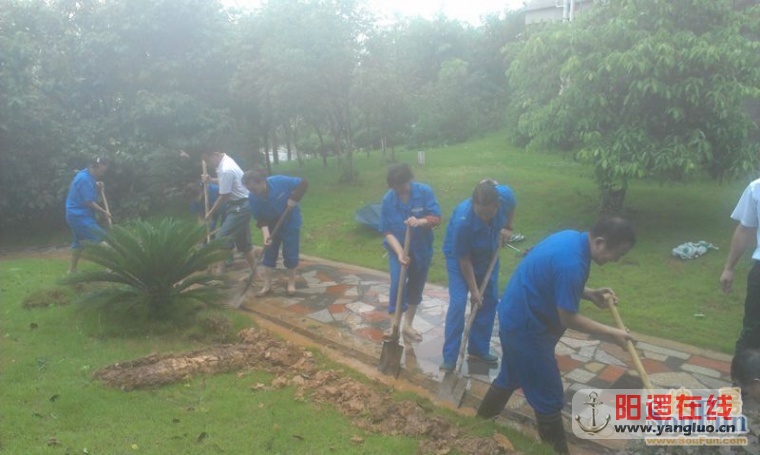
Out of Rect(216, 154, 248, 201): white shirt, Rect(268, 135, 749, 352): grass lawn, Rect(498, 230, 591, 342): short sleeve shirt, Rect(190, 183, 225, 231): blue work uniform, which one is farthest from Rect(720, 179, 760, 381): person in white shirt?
Rect(190, 183, 225, 231): blue work uniform

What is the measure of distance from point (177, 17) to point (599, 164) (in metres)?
9.99

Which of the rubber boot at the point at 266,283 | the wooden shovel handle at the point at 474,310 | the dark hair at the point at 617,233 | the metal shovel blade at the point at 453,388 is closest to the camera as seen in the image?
the dark hair at the point at 617,233

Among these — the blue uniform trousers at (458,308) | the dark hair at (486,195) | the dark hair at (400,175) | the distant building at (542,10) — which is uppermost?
the distant building at (542,10)

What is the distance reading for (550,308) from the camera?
113 inches

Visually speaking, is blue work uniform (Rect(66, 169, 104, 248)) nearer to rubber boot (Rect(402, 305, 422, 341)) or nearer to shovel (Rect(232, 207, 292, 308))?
shovel (Rect(232, 207, 292, 308))

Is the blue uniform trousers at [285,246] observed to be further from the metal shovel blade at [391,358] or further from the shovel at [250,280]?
the metal shovel blade at [391,358]

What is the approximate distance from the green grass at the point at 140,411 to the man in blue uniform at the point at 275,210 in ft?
4.99

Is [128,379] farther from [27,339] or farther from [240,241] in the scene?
[240,241]

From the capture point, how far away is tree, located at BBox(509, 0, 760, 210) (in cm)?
671

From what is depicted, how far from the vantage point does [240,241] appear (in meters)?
6.80

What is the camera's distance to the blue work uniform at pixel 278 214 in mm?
5918

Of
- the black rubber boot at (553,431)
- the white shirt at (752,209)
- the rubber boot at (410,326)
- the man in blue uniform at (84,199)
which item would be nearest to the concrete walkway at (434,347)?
the rubber boot at (410,326)

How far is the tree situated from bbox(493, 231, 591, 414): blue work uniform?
4745mm

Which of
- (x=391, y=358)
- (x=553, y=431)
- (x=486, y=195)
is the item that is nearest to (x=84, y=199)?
(x=391, y=358)
